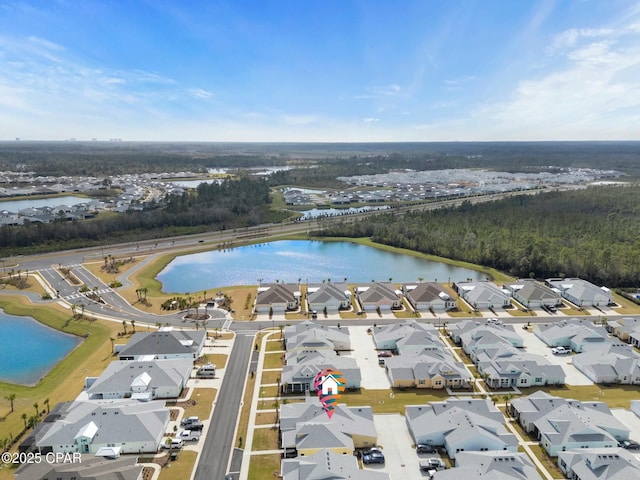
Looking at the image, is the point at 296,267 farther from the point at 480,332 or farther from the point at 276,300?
the point at 480,332

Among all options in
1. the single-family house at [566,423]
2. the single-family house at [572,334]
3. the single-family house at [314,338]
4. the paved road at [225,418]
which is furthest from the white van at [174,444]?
the single-family house at [572,334]

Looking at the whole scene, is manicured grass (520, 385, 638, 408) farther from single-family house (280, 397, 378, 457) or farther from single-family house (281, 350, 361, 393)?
single-family house (280, 397, 378, 457)

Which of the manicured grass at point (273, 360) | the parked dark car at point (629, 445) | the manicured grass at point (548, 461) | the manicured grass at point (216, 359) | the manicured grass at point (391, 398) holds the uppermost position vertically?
the manicured grass at point (273, 360)

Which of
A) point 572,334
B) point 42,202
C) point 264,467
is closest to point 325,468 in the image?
point 264,467

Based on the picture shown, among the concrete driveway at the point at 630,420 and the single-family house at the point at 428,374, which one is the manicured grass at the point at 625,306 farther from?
the single-family house at the point at 428,374

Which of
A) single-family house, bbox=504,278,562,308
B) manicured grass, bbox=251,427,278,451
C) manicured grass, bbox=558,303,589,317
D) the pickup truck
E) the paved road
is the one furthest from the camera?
single-family house, bbox=504,278,562,308

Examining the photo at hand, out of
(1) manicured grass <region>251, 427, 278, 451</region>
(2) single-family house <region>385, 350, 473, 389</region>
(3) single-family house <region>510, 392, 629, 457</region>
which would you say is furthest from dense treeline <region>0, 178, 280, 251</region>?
(3) single-family house <region>510, 392, 629, 457</region>
